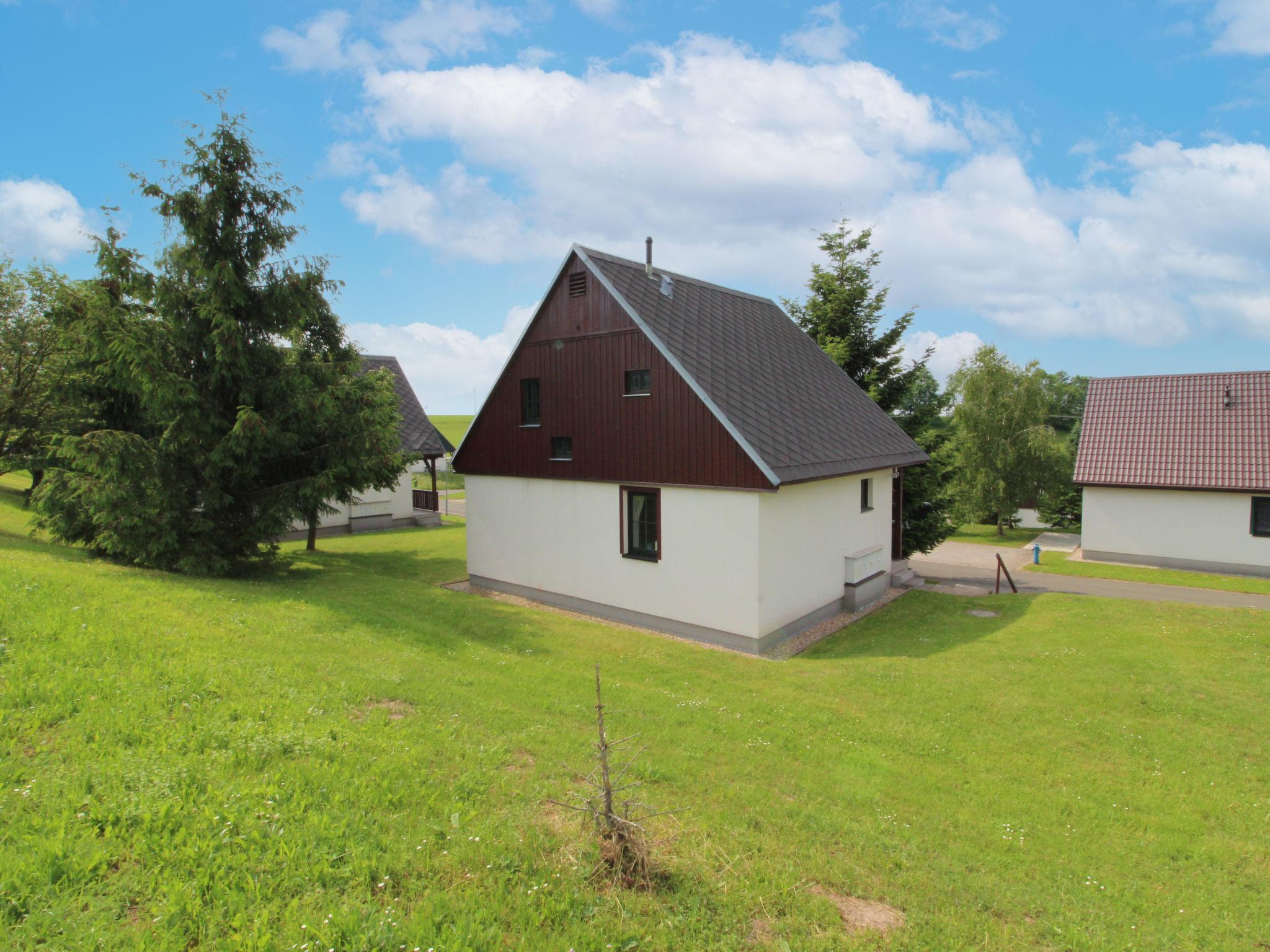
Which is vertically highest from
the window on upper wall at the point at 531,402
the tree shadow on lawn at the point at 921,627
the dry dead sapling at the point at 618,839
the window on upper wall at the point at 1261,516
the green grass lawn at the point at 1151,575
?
the window on upper wall at the point at 531,402

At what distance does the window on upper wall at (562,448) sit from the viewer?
1544cm

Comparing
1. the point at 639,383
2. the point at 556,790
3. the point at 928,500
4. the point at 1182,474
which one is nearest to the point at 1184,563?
the point at 1182,474

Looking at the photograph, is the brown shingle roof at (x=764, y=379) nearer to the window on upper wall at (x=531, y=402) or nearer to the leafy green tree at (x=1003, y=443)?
the window on upper wall at (x=531, y=402)

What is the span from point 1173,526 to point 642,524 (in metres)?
18.5

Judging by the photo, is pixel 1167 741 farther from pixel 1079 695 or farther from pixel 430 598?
pixel 430 598

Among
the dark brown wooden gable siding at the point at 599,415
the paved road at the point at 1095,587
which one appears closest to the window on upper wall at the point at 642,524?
the dark brown wooden gable siding at the point at 599,415

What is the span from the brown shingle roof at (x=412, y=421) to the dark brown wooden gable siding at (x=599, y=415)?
1244 cm

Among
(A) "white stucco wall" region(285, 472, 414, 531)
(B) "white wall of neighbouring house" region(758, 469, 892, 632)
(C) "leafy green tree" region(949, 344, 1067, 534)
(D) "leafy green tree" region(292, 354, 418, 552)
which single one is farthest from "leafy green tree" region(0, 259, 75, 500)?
(C) "leafy green tree" region(949, 344, 1067, 534)

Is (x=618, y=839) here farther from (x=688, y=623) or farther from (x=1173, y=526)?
(x=1173, y=526)

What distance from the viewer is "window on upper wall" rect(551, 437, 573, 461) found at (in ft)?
50.6

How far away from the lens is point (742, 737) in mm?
7629

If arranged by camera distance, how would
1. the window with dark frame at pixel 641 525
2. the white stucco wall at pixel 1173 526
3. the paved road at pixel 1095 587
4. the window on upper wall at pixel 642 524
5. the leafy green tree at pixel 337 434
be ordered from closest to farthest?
the window on upper wall at pixel 642 524 < the window with dark frame at pixel 641 525 < the leafy green tree at pixel 337 434 < the paved road at pixel 1095 587 < the white stucco wall at pixel 1173 526

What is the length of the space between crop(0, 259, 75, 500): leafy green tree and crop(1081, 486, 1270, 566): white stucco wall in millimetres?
33538

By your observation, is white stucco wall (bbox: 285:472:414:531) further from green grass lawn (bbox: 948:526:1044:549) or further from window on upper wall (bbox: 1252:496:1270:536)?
window on upper wall (bbox: 1252:496:1270:536)
